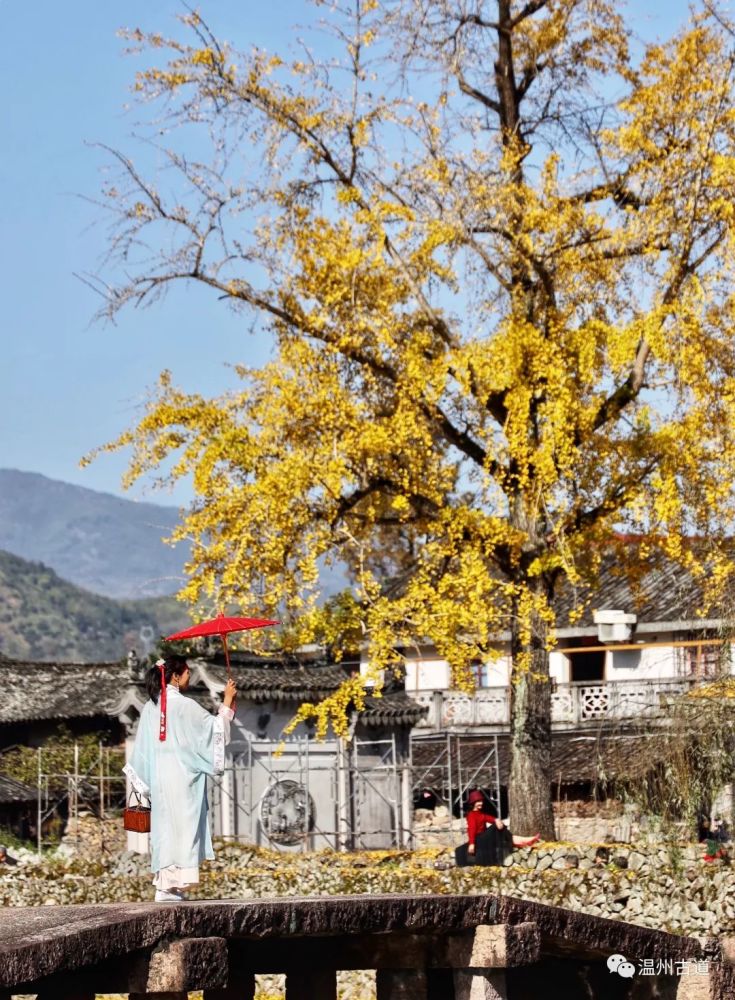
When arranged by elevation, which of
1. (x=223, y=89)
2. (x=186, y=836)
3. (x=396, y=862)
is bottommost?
(x=396, y=862)

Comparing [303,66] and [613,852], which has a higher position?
[303,66]

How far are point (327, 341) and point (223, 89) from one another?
4.03 m

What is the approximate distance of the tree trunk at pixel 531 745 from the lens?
24172 mm

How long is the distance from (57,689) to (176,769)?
40.2 metres

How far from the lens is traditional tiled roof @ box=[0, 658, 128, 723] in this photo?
47.3 m

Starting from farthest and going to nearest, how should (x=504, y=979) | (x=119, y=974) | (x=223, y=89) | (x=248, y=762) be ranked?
(x=248, y=762), (x=223, y=89), (x=504, y=979), (x=119, y=974)

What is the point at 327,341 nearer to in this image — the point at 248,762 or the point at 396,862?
the point at 396,862

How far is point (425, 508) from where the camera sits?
79.0 ft

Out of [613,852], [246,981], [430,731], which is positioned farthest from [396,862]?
[430,731]

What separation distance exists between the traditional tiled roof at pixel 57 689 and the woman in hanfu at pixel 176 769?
35.4 m
